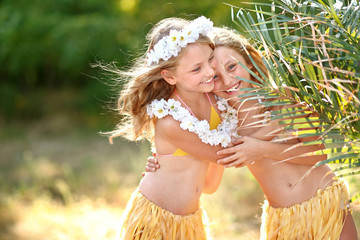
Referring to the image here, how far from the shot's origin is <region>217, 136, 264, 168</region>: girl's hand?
2.18 metres

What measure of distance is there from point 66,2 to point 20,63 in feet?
3.58

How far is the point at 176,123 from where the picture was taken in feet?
7.55

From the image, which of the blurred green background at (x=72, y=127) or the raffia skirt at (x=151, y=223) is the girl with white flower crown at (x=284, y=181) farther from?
the blurred green background at (x=72, y=127)

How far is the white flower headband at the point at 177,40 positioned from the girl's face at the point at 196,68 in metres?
0.04

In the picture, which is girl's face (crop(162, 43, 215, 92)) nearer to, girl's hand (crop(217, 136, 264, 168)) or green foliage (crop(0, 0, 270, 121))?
girl's hand (crop(217, 136, 264, 168))

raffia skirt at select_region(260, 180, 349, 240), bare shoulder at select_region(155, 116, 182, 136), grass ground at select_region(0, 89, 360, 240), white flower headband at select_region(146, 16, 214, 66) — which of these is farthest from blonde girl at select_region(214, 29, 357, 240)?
grass ground at select_region(0, 89, 360, 240)

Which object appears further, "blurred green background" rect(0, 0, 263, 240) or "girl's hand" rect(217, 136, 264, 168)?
"blurred green background" rect(0, 0, 263, 240)

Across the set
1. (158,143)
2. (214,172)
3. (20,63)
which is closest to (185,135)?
(158,143)

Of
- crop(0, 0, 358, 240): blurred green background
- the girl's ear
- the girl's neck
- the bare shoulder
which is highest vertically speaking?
crop(0, 0, 358, 240): blurred green background

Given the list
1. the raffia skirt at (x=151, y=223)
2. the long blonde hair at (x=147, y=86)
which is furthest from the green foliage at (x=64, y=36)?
the raffia skirt at (x=151, y=223)

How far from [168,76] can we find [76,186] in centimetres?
344

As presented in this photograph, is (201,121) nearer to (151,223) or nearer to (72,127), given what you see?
(151,223)

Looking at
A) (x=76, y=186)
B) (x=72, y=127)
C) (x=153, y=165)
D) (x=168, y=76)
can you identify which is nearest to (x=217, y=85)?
(x=168, y=76)

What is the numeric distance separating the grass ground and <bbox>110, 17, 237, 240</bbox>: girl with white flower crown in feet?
3.45
